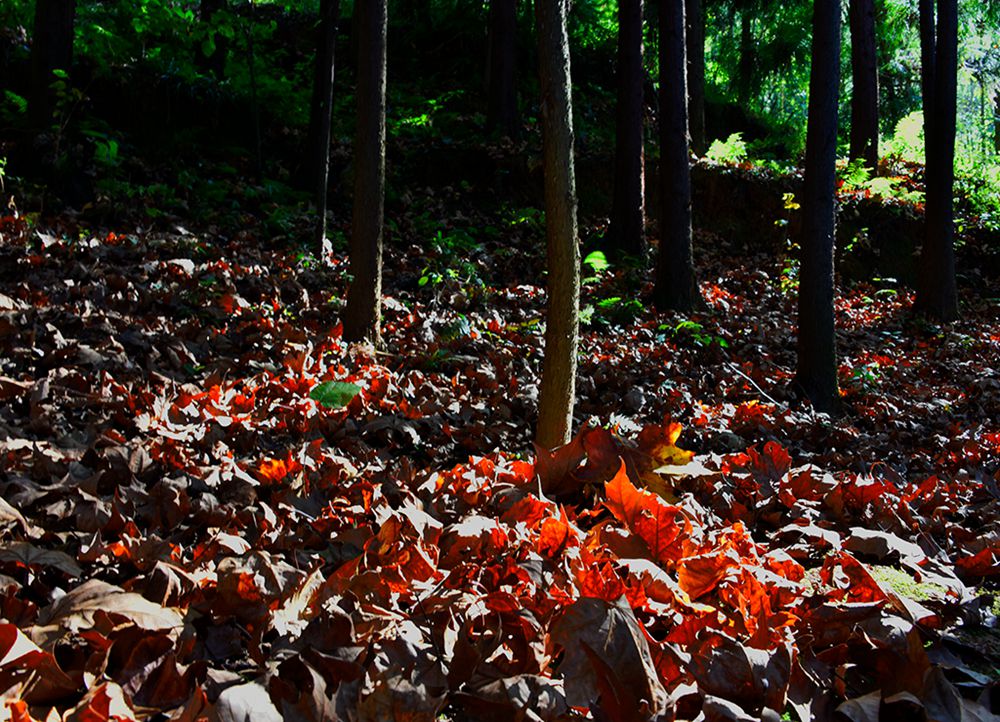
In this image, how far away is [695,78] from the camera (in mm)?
17609

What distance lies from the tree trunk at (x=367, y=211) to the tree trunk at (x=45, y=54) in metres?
4.69

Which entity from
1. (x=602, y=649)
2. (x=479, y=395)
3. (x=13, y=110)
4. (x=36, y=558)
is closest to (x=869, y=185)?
(x=479, y=395)

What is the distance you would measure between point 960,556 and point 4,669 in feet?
11.1

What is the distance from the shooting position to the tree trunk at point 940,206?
1274 cm

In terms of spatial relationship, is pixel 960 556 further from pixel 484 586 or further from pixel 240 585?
pixel 240 585

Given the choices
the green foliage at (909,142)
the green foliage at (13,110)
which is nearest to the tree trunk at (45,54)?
the green foliage at (13,110)

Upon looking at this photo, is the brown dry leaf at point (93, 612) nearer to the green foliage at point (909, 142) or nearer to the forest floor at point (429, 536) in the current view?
the forest floor at point (429, 536)

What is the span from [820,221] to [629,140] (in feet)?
17.6

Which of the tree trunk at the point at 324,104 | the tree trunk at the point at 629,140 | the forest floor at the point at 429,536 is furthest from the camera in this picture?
the tree trunk at the point at 629,140

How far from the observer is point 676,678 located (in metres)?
1.99

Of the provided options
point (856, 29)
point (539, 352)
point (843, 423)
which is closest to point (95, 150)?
point (539, 352)

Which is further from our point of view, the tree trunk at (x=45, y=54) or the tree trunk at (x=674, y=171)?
the tree trunk at (x=674, y=171)

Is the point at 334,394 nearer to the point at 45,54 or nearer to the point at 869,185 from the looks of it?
the point at 45,54

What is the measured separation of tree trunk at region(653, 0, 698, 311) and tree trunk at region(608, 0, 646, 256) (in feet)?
4.60
